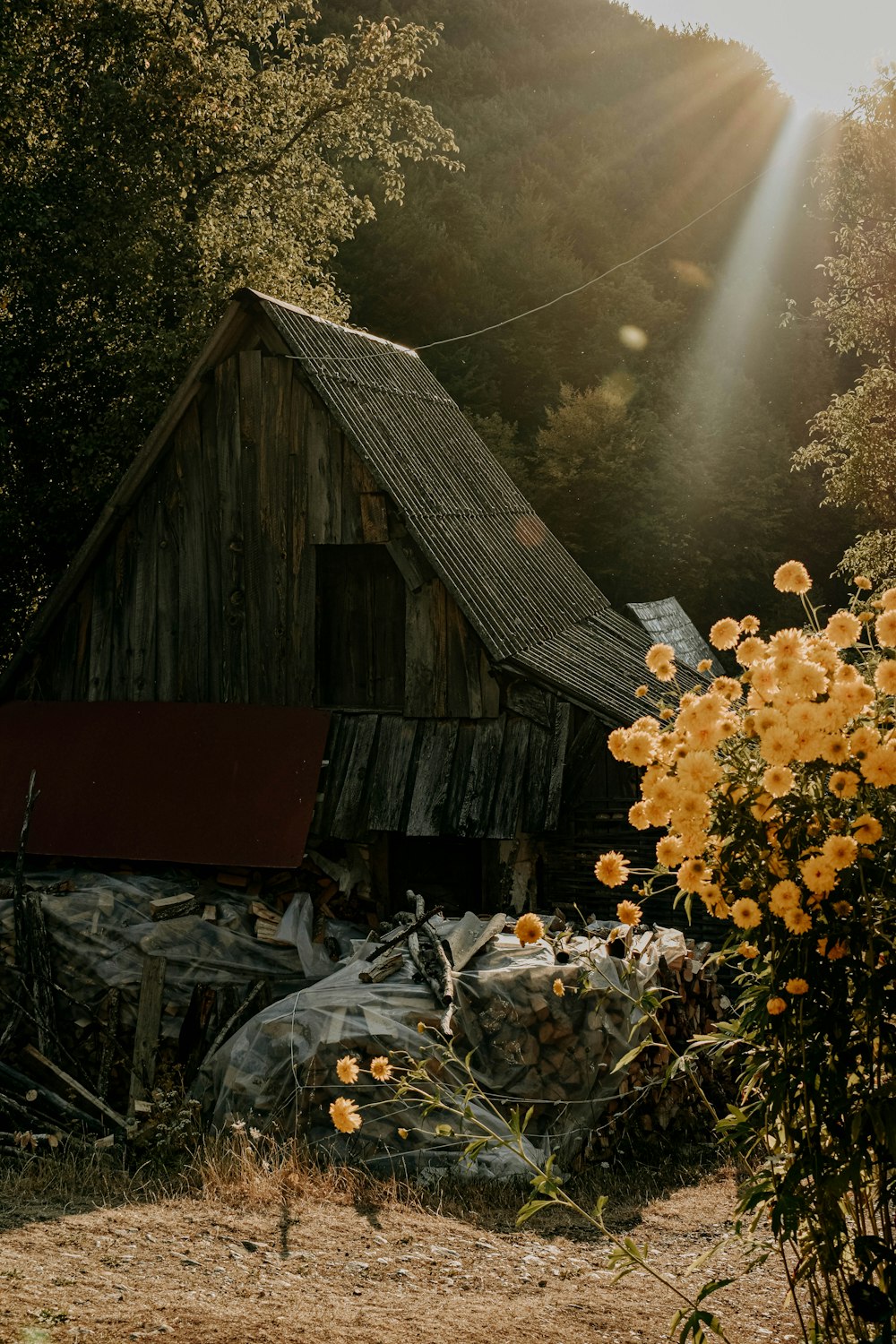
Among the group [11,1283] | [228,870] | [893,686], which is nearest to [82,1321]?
[11,1283]

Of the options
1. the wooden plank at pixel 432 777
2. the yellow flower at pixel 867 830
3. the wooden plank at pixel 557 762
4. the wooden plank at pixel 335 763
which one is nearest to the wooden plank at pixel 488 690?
the wooden plank at pixel 432 777

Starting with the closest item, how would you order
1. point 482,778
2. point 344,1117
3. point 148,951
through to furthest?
1. point 344,1117
2. point 148,951
3. point 482,778

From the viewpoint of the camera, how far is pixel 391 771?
1275 centimetres

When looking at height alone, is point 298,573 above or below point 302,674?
above

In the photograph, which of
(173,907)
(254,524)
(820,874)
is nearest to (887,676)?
(820,874)

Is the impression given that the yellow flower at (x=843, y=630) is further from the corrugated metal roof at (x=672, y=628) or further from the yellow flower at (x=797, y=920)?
the corrugated metal roof at (x=672, y=628)

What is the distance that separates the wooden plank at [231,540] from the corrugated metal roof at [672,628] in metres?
8.55

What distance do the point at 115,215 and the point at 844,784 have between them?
17295mm

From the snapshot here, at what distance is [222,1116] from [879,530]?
19452 mm

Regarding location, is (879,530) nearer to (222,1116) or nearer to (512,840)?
(512,840)

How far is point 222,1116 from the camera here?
28.3ft

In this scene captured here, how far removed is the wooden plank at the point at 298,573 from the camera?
13383 millimetres

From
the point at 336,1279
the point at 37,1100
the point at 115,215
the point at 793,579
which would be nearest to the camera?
the point at 793,579

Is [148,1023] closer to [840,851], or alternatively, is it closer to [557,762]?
[557,762]
